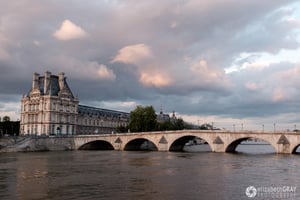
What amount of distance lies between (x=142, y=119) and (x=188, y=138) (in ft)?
69.4

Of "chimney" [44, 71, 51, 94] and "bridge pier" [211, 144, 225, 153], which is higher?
"chimney" [44, 71, 51, 94]

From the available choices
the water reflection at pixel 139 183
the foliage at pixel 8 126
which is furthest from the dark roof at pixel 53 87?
the water reflection at pixel 139 183

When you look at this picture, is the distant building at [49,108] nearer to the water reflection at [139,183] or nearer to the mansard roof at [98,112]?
the mansard roof at [98,112]

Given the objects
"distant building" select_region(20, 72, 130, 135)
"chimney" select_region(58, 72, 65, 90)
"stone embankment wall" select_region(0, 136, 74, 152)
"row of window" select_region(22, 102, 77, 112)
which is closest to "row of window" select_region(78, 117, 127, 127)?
"distant building" select_region(20, 72, 130, 135)

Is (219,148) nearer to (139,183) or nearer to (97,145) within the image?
(97,145)

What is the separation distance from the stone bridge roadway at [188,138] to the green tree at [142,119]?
7.31 metres

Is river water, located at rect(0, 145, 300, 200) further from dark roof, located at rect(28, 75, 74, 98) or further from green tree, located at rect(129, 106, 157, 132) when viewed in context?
dark roof, located at rect(28, 75, 74, 98)

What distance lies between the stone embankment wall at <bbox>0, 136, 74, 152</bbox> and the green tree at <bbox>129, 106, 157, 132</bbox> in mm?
17106

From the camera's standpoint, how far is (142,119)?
10025cm

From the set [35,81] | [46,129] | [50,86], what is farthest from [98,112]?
[46,129]

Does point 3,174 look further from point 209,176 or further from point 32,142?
point 32,142

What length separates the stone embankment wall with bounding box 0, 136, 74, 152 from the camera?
258 ft

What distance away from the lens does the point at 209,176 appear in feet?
104

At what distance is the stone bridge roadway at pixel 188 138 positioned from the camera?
62.8m
